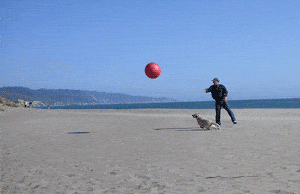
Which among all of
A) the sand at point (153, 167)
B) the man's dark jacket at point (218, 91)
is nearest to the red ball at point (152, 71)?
the man's dark jacket at point (218, 91)

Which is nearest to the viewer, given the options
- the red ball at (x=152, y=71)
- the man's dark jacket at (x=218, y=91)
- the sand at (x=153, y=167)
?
the sand at (x=153, y=167)

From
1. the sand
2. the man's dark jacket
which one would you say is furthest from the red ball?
the sand

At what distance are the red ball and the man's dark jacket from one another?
2368mm

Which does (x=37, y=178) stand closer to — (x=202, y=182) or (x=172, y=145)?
(x=202, y=182)

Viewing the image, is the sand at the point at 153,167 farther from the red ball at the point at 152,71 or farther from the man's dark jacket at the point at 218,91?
the man's dark jacket at the point at 218,91

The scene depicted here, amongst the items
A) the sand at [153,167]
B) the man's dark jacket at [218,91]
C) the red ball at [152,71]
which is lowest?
the sand at [153,167]

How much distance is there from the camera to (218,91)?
458 inches

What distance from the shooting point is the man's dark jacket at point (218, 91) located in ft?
38.2

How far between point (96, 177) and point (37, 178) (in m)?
0.98

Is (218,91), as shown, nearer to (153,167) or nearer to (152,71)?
(152,71)

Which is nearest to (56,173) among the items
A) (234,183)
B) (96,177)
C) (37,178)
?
(37,178)

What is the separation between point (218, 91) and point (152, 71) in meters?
3.06

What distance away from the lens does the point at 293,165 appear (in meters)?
4.89

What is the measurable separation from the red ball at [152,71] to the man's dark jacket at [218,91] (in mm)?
2368
